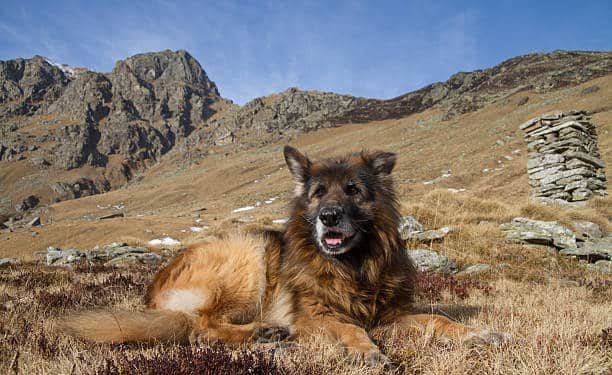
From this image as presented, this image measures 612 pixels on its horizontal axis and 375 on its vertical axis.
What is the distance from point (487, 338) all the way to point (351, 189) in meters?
1.80

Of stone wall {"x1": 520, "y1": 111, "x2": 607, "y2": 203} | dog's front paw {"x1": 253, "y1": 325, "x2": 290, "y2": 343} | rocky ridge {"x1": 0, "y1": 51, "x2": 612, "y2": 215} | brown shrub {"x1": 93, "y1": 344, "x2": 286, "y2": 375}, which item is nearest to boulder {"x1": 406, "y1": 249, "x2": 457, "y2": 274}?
dog's front paw {"x1": 253, "y1": 325, "x2": 290, "y2": 343}

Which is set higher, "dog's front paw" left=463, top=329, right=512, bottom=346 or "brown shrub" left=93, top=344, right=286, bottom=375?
"brown shrub" left=93, top=344, right=286, bottom=375

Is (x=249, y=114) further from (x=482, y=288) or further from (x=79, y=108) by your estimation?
(x=482, y=288)

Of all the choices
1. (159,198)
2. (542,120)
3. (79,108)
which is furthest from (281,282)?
(79,108)

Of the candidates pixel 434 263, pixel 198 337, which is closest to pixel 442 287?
pixel 434 263

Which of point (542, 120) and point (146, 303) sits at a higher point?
point (542, 120)

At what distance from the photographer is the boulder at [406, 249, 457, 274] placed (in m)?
8.15

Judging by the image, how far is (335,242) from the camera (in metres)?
3.60

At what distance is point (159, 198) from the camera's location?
76.7 metres

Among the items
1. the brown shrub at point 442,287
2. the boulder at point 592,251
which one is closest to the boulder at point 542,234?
the boulder at point 592,251

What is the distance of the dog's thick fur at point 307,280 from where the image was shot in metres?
3.24

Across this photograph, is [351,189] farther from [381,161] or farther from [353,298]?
[353,298]

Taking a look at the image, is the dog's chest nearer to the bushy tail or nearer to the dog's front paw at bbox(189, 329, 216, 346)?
the dog's front paw at bbox(189, 329, 216, 346)

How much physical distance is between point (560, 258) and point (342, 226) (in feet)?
24.6
